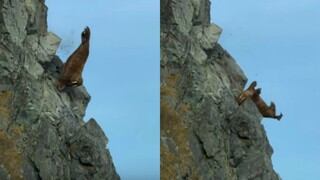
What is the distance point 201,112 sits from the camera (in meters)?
7.77

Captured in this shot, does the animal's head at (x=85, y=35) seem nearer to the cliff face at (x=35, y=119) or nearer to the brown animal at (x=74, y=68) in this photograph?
the brown animal at (x=74, y=68)

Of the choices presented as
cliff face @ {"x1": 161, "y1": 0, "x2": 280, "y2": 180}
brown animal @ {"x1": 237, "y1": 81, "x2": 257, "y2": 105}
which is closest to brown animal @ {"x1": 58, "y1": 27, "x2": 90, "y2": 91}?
cliff face @ {"x1": 161, "y1": 0, "x2": 280, "y2": 180}

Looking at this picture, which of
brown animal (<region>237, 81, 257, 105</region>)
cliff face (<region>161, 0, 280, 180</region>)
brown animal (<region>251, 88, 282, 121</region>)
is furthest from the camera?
brown animal (<region>251, 88, 282, 121</region>)

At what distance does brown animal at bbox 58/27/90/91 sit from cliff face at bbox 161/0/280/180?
82 centimetres

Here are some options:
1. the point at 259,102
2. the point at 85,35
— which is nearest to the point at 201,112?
the point at 85,35

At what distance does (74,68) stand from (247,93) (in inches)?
78.1

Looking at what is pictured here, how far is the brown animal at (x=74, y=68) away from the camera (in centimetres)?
790

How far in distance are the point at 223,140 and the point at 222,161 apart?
8.5 inches

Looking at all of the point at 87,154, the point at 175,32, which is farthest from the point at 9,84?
the point at 175,32

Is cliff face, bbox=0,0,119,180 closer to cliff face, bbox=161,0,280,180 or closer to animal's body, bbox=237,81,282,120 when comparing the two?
cliff face, bbox=161,0,280,180

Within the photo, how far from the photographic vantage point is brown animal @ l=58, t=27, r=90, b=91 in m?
7.90

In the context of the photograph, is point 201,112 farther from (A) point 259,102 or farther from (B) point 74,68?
(A) point 259,102

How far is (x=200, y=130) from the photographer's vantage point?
771 centimetres

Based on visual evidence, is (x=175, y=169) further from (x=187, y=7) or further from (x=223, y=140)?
(x=187, y=7)
